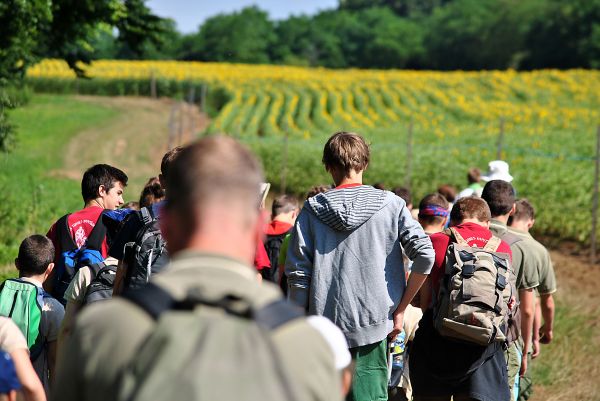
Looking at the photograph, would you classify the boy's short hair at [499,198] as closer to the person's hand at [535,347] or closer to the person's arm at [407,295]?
the person's hand at [535,347]

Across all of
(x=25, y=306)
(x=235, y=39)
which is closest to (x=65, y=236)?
(x=25, y=306)

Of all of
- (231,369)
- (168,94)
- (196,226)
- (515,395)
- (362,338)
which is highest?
(196,226)

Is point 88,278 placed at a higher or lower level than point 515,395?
higher

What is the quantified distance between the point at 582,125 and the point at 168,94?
27411 millimetres

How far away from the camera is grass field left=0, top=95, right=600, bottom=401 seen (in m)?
9.44

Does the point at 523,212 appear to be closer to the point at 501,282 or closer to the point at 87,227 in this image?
the point at 501,282

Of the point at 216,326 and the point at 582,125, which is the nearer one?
the point at 216,326

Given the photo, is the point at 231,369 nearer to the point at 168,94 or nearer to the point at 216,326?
the point at 216,326

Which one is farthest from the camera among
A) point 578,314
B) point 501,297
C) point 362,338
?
point 578,314

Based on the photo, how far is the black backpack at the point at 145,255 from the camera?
4.46m

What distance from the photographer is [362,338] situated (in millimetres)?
4582

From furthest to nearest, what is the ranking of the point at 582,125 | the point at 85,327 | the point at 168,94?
the point at 168,94 < the point at 582,125 < the point at 85,327

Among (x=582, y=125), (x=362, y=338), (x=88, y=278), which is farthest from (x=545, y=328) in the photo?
(x=582, y=125)

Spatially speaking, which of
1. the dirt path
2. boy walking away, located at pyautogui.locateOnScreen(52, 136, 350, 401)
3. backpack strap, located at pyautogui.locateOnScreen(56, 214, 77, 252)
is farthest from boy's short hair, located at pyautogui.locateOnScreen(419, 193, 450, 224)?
the dirt path
